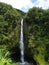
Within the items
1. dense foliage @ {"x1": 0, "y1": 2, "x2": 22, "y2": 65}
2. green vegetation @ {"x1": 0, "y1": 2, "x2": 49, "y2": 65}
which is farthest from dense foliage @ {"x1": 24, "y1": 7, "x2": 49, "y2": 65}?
dense foliage @ {"x1": 0, "y1": 2, "x2": 22, "y2": 65}

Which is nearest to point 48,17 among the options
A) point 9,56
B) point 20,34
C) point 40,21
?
point 40,21

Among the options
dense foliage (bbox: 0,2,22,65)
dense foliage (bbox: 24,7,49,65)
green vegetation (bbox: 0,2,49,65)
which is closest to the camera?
dense foliage (bbox: 24,7,49,65)

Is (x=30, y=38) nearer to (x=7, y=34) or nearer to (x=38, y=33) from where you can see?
(x=38, y=33)

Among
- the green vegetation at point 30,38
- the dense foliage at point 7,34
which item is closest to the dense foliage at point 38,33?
the green vegetation at point 30,38

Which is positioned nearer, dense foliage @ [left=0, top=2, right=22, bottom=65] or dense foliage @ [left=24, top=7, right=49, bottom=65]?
dense foliage @ [left=24, top=7, right=49, bottom=65]

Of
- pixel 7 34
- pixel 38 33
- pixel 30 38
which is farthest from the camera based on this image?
pixel 7 34

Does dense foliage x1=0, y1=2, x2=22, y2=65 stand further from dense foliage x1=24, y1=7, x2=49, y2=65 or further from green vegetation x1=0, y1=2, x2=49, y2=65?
dense foliage x1=24, y1=7, x2=49, y2=65

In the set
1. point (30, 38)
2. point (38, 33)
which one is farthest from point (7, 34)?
point (38, 33)

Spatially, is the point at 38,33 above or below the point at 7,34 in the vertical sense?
above

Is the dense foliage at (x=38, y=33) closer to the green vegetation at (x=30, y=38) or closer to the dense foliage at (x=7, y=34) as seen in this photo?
the green vegetation at (x=30, y=38)
